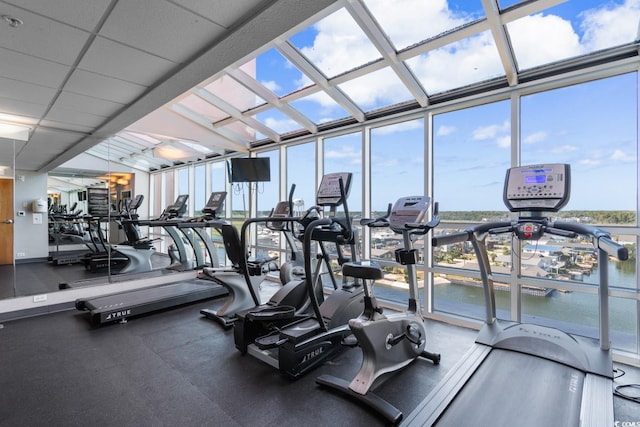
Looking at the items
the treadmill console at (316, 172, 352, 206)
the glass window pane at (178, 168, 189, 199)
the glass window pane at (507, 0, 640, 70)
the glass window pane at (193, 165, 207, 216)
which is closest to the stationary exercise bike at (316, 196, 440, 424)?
the treadmill console at (316, 172, 352, 206)

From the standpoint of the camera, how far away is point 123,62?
2740 millimetres

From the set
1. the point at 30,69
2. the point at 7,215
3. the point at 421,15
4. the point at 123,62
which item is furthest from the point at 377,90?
the point at 7,215

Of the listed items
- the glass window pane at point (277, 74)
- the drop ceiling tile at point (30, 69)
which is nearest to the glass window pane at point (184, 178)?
the glass window pane at point (277, 74)

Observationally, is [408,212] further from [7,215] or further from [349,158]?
[7,215]

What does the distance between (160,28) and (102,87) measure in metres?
1.48

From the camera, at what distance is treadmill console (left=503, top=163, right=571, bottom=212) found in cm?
238

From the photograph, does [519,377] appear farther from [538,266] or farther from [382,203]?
[382,203]

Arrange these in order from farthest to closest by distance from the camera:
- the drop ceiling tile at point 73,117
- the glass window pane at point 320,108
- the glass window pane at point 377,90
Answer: the glass window pane at point 320,108, the glass window pane at point 377,90, the drop ceiling tile at point 73,117

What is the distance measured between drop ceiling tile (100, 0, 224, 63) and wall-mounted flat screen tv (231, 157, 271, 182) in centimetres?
308

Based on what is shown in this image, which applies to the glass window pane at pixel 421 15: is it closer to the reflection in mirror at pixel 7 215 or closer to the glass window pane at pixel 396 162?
the glass window pane at pixel 396 162

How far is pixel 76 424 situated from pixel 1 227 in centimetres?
422

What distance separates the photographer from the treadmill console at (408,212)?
9.21 ft

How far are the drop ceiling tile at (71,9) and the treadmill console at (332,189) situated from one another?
7.38ft

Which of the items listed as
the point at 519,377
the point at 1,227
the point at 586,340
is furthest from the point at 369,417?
the point at 1,227
